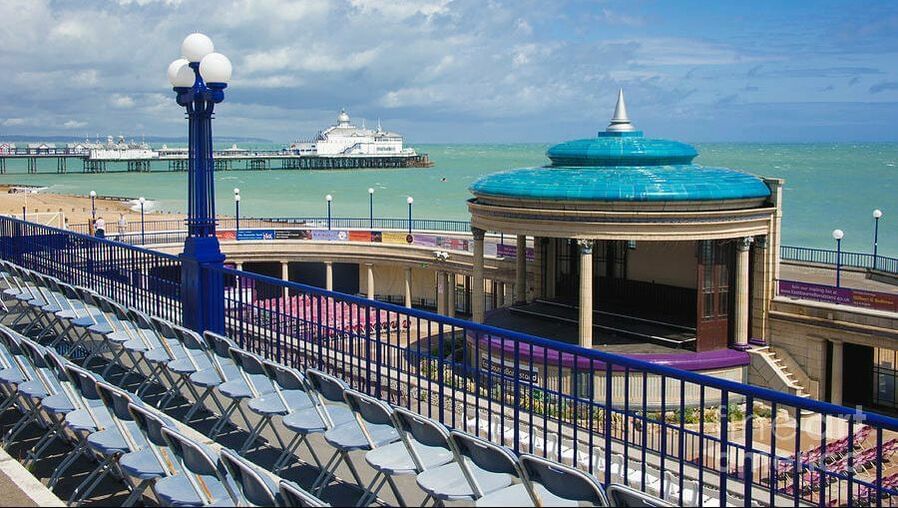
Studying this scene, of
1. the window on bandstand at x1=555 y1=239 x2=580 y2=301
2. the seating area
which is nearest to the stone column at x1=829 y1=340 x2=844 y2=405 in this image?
the window on bandstand at x1=555 y1=239 x2=580 y2=301

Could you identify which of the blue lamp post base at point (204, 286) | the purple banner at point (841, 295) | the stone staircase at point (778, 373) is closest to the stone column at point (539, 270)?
the stone staircase at point (778, 373)

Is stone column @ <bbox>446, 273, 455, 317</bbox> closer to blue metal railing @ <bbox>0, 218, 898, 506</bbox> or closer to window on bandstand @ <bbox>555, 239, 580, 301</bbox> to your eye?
window on bandstand @ <bbox>555, 239, 580, 301</bbox>

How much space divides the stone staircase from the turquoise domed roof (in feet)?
13.6

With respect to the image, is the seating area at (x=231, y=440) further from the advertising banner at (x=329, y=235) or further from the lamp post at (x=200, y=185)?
the advertising banner at (x=329, y=235)

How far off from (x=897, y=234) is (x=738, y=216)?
6083 centimetres

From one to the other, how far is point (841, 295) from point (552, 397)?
14.8 meters

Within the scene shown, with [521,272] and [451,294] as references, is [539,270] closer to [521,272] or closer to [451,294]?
[521,272]

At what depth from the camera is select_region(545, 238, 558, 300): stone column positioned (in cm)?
2912

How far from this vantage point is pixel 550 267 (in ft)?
96.2

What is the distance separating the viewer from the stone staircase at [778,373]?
2434 cm

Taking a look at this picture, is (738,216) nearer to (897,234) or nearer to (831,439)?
(831,439)

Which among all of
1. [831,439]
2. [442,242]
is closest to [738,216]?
[831,439]

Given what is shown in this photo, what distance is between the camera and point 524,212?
2506cm

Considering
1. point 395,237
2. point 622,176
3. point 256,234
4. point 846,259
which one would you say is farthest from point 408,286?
point 846,259
